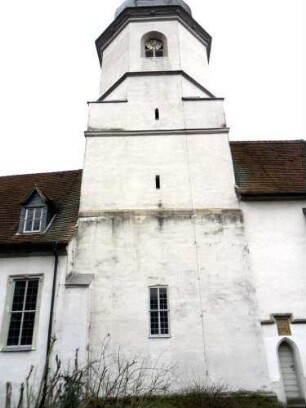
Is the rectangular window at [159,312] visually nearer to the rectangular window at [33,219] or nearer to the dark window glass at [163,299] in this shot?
the dark window glass at [163,299]

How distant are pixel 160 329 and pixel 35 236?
18.5 feet

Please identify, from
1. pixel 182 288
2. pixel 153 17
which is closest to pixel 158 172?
pixel 182 288

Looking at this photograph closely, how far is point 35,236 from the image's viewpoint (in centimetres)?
1570

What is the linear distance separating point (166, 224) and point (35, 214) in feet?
17.1

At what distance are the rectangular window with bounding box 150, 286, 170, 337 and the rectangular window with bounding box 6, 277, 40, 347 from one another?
393 centimetres

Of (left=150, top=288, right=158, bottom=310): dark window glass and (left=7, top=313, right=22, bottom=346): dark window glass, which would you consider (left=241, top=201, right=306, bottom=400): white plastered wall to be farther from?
(left=7, top=313, right=22, bottom=346): dark window glass

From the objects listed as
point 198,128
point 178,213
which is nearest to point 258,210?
point 178,213

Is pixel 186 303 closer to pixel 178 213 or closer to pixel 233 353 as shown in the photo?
pixel 233 353

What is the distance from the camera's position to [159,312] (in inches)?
574

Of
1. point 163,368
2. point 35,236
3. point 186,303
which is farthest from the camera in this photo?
point 35,236

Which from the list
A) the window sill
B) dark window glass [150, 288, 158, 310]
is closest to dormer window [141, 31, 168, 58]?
dark window glass [150, 288, 158, 310]

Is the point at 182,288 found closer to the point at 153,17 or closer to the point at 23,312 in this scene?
the point at 23,312

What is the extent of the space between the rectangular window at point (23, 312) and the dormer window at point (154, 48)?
1224cm

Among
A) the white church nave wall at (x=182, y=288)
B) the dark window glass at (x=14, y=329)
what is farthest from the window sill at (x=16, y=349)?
the white church nave wall at (x=182, y=288)
